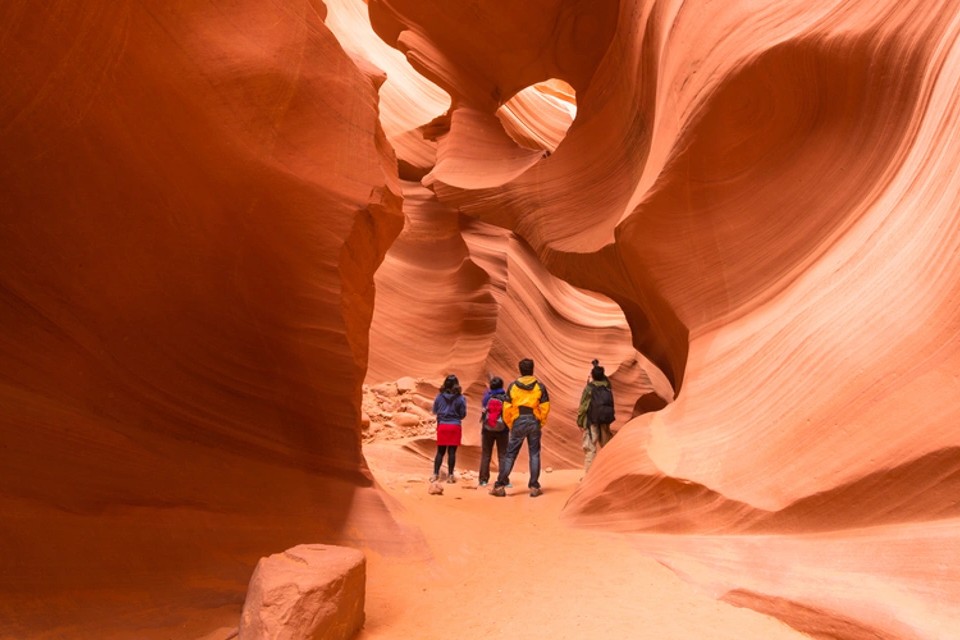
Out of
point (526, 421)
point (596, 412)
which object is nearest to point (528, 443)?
point (526, 421)

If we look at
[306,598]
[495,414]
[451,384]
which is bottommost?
[306,598]

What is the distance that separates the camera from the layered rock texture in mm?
3645

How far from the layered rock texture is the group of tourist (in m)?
1.14

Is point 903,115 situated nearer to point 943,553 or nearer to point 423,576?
point 943,553

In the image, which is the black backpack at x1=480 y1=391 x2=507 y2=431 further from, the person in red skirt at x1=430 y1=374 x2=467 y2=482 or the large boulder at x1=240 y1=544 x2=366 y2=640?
the large boulder at x1=240 y1=544 x2=366 y2=640

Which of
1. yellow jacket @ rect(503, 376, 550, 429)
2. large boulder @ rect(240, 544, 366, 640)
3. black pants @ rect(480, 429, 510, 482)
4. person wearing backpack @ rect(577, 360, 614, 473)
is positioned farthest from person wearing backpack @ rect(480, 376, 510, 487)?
large boulder @ rect(240, 544, 366, 640)

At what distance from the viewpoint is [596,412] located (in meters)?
7.18

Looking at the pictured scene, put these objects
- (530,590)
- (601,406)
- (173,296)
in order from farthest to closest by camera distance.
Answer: (601,406), (173,296), (530,590)

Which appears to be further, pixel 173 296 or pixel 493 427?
pixel 493 427

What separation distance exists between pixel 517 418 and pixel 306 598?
3.97 m

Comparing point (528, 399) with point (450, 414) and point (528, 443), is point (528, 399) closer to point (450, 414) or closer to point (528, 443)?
point (528, 443)

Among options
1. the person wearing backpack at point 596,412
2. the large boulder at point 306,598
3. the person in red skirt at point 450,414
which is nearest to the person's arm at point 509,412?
the person in red skirt at point 450,414

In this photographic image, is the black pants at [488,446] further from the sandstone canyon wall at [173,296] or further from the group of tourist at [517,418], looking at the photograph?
the sandstone canyon wall at [173,296]

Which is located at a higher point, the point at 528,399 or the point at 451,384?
the point at 451,384
